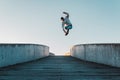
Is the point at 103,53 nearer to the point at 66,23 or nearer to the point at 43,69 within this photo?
the point at 66,23

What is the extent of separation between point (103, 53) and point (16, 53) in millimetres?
5024

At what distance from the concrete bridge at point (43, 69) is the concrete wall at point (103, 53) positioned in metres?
0.23

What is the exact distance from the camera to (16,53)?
52.7 feet

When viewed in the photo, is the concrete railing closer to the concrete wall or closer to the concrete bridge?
the concrete bridge

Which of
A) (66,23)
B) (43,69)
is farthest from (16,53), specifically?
(66,23)

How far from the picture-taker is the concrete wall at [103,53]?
1391 centimetres

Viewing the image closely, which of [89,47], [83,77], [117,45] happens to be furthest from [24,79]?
[89,47]

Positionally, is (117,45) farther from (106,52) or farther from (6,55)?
(6,55)

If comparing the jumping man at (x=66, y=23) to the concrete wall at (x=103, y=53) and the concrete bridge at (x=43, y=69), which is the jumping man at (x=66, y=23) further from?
the concrete bridge at (x=43, y=69)

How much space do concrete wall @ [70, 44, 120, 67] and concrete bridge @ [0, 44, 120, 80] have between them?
9.0 inches

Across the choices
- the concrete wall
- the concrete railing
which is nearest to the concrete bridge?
the concrete railing

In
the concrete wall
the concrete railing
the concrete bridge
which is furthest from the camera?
the concrete railing

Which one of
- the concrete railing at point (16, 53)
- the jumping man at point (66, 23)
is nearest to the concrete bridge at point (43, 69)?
the concrete railing at point (16, 53)

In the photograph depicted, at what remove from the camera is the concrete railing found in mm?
14273
